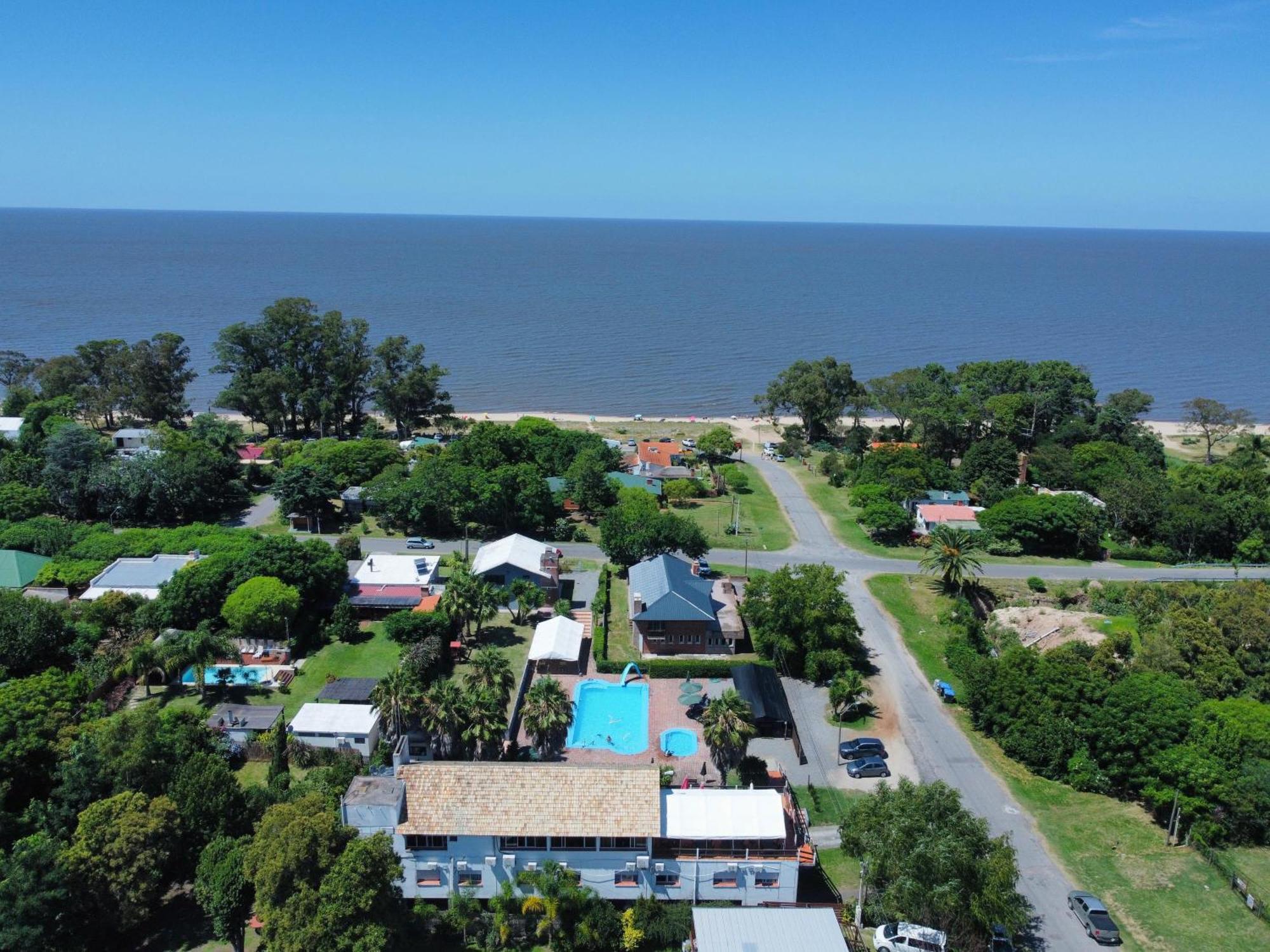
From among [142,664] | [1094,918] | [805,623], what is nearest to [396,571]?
[142,664]

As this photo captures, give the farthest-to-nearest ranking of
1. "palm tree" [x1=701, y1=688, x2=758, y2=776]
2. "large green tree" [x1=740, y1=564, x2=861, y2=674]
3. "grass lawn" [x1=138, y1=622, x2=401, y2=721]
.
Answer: "large green tree" [x1=740, y1=564, x2=861, y2=674] < "grass lawn" [x1=138, y1=622, x2=401, y2=721] < "palm tree" [x1=701, y1=688, x2=758, y2=776]

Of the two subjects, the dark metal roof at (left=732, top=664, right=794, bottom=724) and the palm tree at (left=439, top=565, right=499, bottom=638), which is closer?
the dark metal roof at (left=732, top=664, right=794, bottom=724)

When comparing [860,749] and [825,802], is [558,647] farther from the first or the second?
[825,802]

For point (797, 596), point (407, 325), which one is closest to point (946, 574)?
point (797, 596)

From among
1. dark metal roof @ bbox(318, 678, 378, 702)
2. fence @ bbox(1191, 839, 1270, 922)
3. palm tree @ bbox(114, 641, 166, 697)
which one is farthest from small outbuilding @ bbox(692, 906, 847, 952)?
palm tree @ bbox(114, 641, 166, 697)

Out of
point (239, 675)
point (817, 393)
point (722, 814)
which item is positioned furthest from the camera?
point (817, 393)

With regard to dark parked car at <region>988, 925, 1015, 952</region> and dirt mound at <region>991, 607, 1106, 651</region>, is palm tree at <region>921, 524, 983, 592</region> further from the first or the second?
dark parked car at <region>988, 925, 1015, 952</region>
